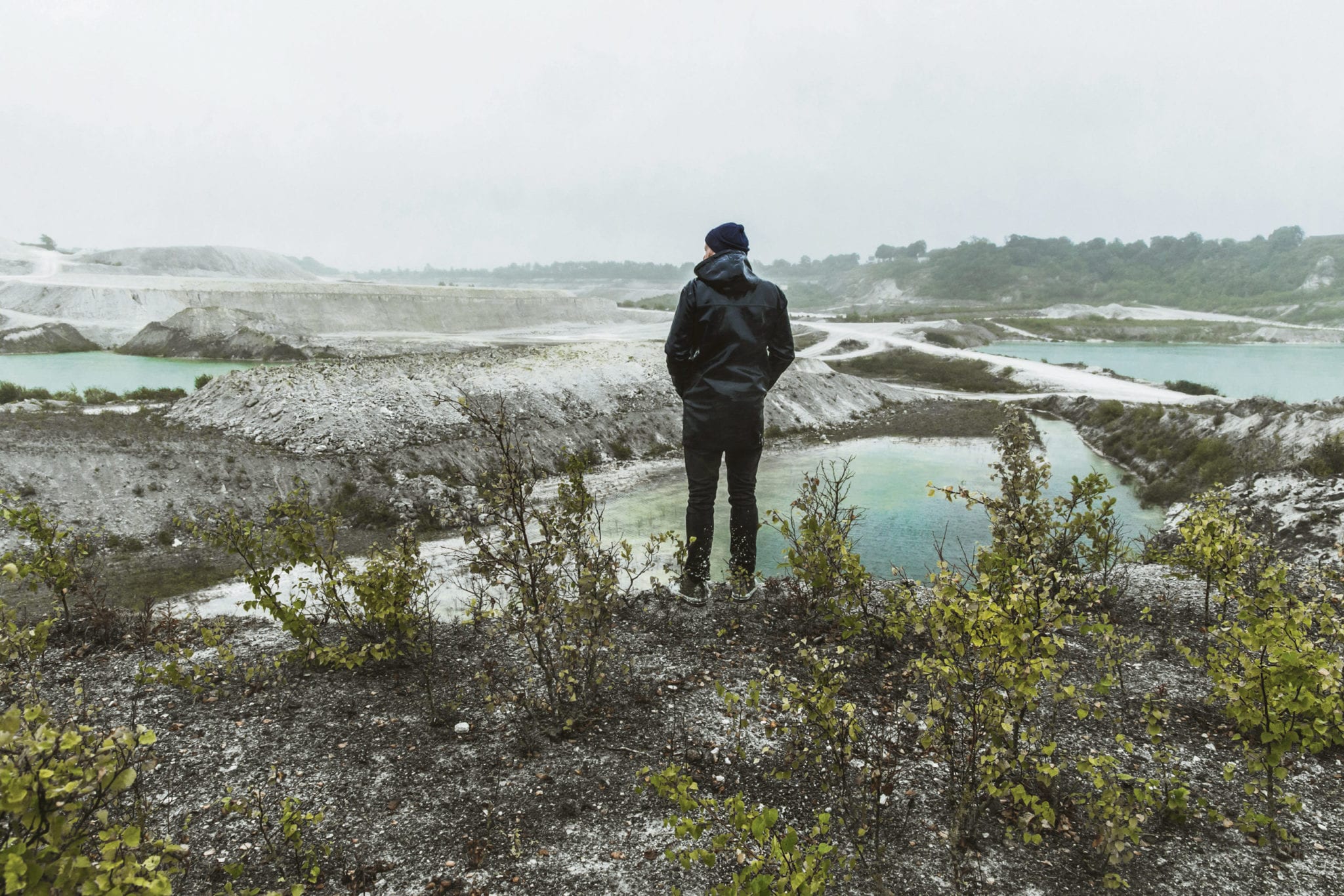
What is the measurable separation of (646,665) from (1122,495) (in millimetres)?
15352

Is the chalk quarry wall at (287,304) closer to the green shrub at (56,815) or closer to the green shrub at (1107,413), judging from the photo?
the green shrub at (1107,413)

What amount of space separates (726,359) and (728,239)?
1.14 m

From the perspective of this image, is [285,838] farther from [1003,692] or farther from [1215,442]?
[1215,442]

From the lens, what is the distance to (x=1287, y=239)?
138375 mm

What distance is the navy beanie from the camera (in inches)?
235

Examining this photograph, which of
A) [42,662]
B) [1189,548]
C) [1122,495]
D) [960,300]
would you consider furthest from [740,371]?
[960,300]

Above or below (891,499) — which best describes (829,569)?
above

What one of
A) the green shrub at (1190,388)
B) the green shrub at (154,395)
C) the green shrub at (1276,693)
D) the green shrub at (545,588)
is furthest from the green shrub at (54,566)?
the green shrub at (1190,388)

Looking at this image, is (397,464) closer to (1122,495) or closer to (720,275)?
(720,275)

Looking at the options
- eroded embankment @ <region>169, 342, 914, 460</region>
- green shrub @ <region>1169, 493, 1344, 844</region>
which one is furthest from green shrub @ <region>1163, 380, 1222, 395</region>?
green shrub @ <region>1169, 493, 1344, 844</region>

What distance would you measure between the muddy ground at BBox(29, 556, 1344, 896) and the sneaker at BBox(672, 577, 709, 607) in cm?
73

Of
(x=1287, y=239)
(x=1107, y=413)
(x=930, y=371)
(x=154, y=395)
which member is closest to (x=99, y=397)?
(x=154, y=395)

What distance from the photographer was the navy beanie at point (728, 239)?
235 inches

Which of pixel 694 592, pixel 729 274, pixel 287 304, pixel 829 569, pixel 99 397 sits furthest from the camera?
pixel 287 304
